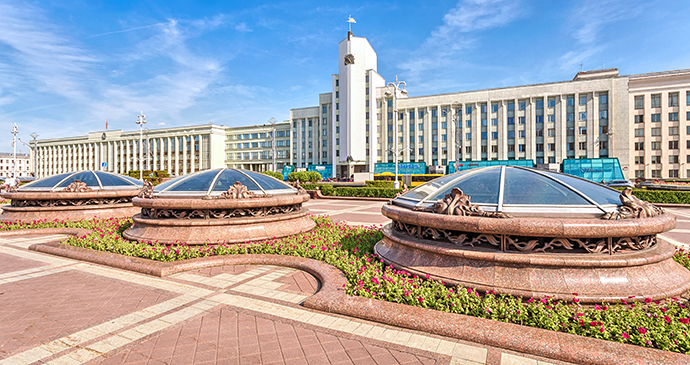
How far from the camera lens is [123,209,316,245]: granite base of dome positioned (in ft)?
24.0

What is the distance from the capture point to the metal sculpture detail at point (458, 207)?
14.9 feet

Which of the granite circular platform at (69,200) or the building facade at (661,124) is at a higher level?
the building facade at (661,124)

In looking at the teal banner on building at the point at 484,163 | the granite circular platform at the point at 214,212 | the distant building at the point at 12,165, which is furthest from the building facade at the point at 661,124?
the distant building at the point at 12,165

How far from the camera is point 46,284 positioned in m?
5.23

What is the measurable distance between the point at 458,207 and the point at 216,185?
228 inches

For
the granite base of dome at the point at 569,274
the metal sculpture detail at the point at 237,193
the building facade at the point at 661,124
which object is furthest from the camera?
the building facade at the point at 661,124

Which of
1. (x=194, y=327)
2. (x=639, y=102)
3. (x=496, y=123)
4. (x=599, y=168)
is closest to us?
(x=194, y=327)

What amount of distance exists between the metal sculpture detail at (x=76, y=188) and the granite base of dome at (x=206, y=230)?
4.64 meters

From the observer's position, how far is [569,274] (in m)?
4.09

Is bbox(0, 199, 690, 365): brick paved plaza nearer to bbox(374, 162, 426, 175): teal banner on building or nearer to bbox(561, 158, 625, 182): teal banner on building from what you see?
bbox(561, 158, 625, 182): teal banner on building

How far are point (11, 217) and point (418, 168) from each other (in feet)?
157

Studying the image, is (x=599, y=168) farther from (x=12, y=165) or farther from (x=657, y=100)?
(x=12, y=165)

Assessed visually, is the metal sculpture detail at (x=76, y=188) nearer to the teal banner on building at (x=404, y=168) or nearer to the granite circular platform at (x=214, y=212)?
the granite circular platform at (x=214, y=212)

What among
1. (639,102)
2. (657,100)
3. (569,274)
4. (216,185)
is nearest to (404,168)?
(639,102)
